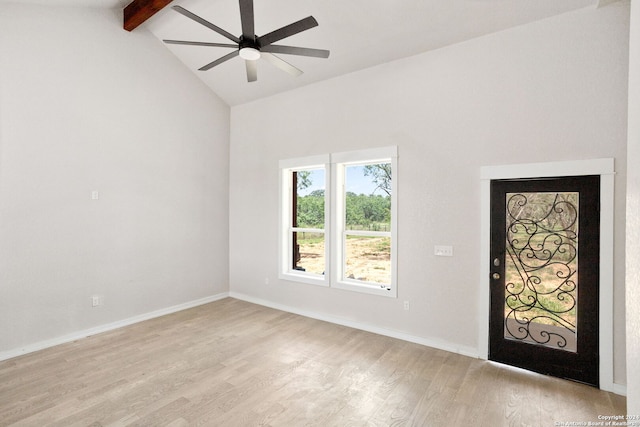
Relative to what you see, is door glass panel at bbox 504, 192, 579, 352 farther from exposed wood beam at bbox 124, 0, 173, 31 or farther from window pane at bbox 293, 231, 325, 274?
exposed wood beam at bbox 124, 0, 173, 31

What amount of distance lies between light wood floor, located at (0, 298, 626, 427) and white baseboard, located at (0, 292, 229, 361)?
0.38 ft

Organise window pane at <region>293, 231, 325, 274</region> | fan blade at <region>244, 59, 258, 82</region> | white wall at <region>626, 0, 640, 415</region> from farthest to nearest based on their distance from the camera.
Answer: window pane at <region>293, 231, 325, 274</region> < fan blade at <region>244, 59, 258, 82</region> < white wall at <region>626, 0, 640, 415</region>

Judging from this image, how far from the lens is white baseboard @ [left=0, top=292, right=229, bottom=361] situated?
343cm

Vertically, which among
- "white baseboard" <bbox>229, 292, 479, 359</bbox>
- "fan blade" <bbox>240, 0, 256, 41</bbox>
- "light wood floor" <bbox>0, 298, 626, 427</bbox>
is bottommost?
"light wood floor" <bbox>0, 298, 626, 427</bbox>

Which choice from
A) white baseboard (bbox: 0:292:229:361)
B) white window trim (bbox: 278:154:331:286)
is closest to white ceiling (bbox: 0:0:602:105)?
white window trim (bbox: 278:154:331:286)

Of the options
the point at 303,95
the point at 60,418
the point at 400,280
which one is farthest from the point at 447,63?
the point at 60,418

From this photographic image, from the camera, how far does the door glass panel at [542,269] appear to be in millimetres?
2988

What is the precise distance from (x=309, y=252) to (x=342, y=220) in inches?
32.8

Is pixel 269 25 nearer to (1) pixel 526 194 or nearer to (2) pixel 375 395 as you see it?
(1) pixel 526 194

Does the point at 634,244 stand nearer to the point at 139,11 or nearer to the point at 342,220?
the point at 342,220

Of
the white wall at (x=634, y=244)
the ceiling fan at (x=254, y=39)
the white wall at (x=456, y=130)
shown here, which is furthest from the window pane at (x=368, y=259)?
the white wall at (x=634, y=244)

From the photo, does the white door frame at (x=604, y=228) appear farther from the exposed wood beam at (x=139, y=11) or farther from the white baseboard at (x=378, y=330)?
the exposed wood beam at (x=139, y=11)

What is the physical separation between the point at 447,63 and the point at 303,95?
209 centimetres

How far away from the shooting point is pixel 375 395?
271 centimetres
